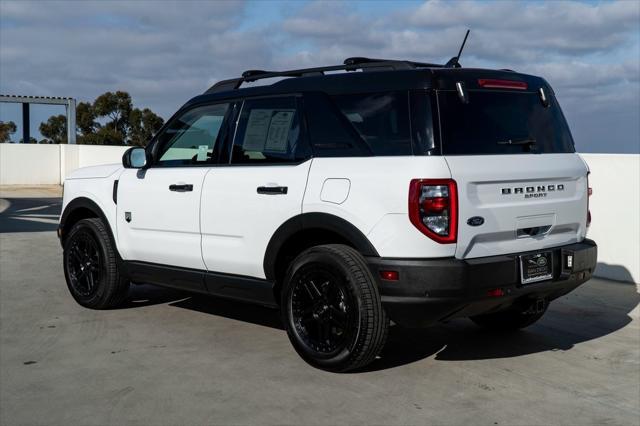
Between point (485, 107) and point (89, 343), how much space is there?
3.37 metres

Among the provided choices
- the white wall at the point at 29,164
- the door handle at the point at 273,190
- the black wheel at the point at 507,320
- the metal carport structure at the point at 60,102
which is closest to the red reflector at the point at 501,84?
the door handle at the point at 273,190

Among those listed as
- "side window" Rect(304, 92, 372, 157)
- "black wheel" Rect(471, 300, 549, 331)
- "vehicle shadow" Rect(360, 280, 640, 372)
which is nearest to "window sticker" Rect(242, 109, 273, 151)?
"side window" Rect(304, 92, 372, 157)

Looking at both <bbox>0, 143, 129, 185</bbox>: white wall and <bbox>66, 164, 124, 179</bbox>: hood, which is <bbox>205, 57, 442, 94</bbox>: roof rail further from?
<bbox>0, 143, 129, 185</bbox>: white wall

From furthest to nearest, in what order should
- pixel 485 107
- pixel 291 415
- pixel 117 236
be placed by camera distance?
pixel 117 236, pixel 485 107, pixel 291 415

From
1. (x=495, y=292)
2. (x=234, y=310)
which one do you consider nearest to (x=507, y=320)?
(x=495, y=292)

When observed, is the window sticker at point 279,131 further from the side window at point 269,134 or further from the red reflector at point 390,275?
the red reflector at point 390,275

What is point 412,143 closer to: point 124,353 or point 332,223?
point 332,223

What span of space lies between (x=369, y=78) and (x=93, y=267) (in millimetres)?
3345

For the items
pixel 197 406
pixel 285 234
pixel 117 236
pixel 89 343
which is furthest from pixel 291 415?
pixel 117 236

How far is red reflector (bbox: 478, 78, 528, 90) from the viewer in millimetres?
→ 4766

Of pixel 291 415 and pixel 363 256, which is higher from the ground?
pixel 363 256

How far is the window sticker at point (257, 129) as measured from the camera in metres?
5.38

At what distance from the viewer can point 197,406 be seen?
4.25 metres

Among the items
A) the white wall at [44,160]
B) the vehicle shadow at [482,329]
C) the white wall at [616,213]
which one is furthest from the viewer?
the white wall at [44,160]
